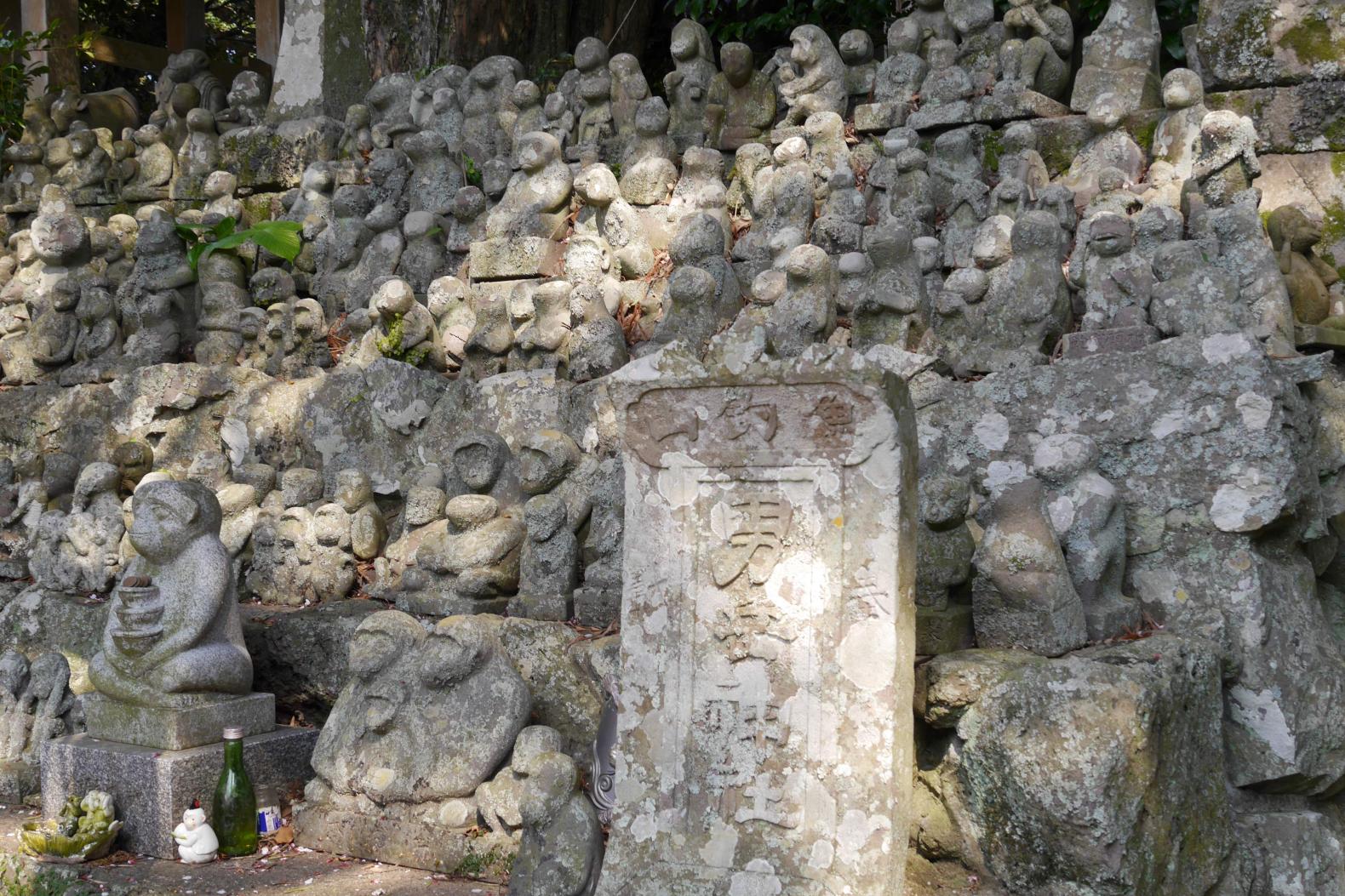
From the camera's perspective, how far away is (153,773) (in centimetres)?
517

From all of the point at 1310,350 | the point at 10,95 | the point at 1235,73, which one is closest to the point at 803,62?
the point at 1235,73

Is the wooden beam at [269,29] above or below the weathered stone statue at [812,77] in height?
above

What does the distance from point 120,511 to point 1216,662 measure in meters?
4.87

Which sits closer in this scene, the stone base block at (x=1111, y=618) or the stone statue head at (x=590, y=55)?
the stone base block at (x=1111, y=618)

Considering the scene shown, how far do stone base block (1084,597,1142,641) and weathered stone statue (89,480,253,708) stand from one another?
3018 millimetres

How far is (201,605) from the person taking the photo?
539 centimetres

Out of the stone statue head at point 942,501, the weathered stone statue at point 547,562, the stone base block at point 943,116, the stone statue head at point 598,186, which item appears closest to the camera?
the stone statue head at point 942,501

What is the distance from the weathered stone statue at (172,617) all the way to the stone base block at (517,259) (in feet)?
9.25

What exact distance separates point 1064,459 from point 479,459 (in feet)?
7.87

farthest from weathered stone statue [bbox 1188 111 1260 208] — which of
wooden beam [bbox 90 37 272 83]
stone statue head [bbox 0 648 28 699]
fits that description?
wooden beam [bbox 90 37 272 83]

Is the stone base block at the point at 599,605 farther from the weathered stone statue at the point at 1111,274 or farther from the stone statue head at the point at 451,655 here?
the weathered stone statue at the point at 1111,274

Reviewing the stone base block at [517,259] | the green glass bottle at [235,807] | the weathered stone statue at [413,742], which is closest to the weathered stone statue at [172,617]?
the green glass bottle at [235,807]

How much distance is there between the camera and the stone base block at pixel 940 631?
4.64 metres

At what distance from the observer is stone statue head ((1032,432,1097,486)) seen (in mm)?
5016
